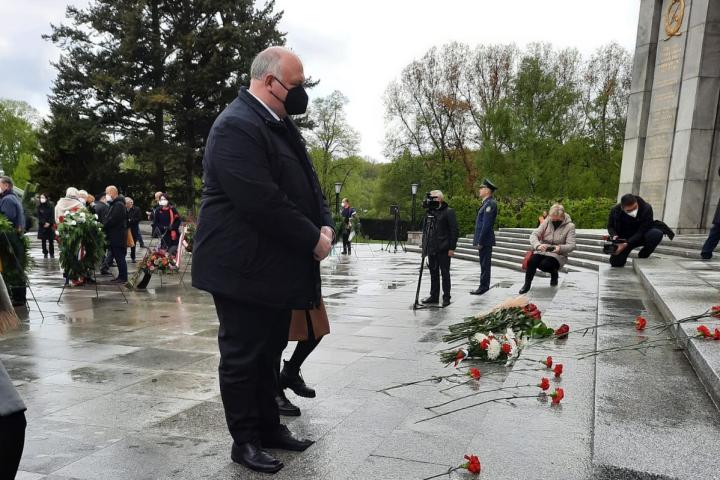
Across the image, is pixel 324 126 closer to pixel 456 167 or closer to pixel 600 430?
pixel 456 167

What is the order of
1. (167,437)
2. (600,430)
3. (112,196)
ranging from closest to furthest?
(600,430) < (167,437) < (112,196)

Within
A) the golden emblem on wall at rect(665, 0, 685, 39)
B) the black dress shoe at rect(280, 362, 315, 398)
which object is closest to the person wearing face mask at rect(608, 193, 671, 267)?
the golden emblem on wall at rect(665, 0, 685, 39)

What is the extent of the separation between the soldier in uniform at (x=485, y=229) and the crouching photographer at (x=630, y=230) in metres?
2.13

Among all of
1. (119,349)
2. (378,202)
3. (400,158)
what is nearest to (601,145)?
(400,158)

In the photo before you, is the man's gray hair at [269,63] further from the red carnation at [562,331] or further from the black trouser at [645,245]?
the black trouser at [645,245]

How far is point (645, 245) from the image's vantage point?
35.4ft

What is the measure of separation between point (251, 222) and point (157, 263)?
910cm

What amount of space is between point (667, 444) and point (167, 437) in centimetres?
275

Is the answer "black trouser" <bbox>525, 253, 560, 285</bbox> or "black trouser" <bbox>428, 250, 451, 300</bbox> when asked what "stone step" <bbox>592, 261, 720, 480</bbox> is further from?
"black trouser" <bbox>525, 253, 560, 285</bbox>

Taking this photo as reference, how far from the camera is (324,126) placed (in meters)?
50.7

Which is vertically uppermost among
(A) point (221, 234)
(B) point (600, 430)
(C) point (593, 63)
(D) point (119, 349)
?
A: (C) point (593, 63)

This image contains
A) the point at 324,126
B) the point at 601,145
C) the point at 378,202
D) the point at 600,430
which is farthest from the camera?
the point at 324,126

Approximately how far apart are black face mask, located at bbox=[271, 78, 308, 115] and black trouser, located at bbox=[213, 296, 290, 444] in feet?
3.45

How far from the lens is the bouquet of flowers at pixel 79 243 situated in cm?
1026
